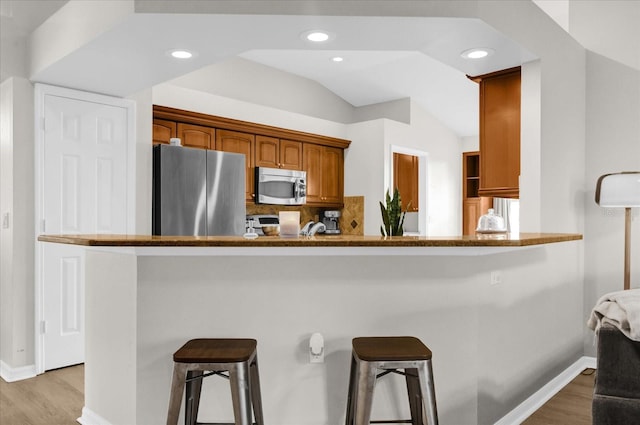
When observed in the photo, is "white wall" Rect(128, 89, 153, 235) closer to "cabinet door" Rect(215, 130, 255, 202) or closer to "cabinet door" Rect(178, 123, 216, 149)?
"cabinet door" Rect(178, 123, 216, 149)

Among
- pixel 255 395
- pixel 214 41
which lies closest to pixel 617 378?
pixel 255 395

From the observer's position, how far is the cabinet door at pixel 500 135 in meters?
3.46

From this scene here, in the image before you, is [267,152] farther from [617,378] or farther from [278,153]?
[617,378]

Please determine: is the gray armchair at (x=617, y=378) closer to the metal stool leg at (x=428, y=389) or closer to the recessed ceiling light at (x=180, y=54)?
the metal stool leg at (x=428, y=389)

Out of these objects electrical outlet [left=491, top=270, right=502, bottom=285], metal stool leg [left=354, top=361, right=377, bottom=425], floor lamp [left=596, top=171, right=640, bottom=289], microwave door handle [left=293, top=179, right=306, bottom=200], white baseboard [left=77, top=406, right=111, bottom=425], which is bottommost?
white baseboard [left=77, top=406, right=111, bottom=425]

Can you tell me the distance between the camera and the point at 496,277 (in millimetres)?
2520

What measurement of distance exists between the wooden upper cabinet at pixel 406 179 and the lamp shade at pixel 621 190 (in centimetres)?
363

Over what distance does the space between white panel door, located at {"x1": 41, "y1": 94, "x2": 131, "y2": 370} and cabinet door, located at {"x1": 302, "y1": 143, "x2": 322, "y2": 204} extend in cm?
242

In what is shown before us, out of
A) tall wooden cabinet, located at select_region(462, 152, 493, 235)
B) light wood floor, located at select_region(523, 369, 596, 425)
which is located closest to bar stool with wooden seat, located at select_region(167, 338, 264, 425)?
light wood floor, located at select_region(523, 369, 596, 425)

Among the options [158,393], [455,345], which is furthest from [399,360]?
[158,393]

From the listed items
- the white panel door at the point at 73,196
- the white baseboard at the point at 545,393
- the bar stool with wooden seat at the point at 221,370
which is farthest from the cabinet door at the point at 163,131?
the white baseboard at the point at 545,393

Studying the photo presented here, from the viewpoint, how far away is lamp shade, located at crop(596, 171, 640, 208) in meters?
3.22

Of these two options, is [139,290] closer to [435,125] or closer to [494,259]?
[494,259]

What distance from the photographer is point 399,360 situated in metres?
1.82
